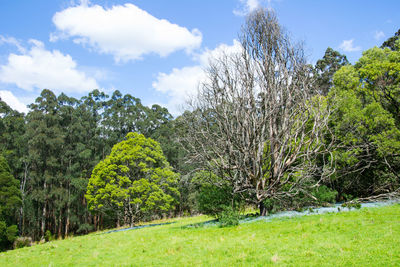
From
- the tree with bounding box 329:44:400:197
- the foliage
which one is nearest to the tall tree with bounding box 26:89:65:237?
the foliage

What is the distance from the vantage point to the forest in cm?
1452

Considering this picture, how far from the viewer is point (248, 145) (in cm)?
1355

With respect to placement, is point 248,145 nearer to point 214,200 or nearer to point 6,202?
point 214,200

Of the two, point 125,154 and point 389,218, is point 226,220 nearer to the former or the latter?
point 389,218

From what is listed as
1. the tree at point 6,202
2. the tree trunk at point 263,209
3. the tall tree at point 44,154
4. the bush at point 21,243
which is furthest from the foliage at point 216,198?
the tall tree at point 44,154

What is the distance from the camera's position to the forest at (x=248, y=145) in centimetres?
1452

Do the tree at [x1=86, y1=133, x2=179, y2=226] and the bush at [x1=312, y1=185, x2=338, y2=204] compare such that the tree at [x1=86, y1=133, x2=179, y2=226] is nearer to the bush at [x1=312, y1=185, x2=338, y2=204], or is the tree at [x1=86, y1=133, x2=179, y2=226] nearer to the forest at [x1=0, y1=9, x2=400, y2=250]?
the forest at [x1=0, y1=9, x2=400, y2=250]

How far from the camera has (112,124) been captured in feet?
130

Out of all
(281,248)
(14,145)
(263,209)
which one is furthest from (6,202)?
(281,248)

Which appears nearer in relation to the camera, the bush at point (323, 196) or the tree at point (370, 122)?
the bush at point (323, 196)

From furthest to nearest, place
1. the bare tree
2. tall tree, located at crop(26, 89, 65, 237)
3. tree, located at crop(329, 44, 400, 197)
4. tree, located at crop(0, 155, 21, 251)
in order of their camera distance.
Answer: tall tree, located at crop(26, 89, 65, 237) < tree, located at crop(0, 155, 21, 251) < tree, located at crop(329, 44, 400, 197) < the bare tree

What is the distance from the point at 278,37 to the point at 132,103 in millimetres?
33599

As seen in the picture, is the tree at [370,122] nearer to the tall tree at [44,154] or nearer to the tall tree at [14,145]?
the tall tree at [44,154]

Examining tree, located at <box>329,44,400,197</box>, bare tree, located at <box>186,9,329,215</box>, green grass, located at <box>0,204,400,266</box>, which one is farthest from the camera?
tree, located at <box>329,44,400,197</box>
